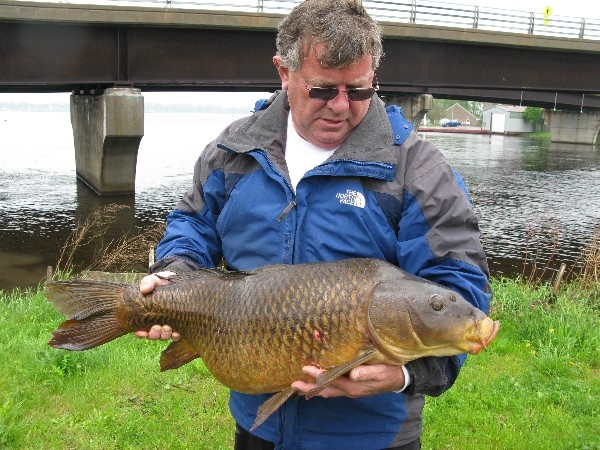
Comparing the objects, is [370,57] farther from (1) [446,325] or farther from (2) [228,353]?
(2) [228,353]

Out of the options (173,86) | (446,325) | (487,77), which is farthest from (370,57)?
(487,77)

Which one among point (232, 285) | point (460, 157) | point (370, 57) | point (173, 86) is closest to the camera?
point (370, 57)

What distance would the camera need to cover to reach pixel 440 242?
8.17ft

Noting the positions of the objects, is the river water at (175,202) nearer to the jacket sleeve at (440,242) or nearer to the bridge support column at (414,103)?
the bridge support column at (414,103)

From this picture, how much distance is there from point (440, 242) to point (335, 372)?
61 centimetres

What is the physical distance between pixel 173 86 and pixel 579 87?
16753 millimetres

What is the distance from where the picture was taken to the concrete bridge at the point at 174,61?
763 inches

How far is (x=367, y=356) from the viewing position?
2.43m

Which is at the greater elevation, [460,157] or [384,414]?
[384,414]

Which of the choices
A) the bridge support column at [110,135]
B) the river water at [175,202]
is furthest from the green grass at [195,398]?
the bridge support column at [110,135]

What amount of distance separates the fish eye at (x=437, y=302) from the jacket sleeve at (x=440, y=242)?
125 millimetres

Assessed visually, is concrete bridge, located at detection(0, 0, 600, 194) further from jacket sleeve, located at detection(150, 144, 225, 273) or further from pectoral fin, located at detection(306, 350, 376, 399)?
pectoral fin, located at detection(306, 350, 376, 399)

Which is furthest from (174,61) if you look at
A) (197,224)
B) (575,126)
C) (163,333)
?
(575,126)

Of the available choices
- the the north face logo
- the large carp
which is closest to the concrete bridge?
the large carp
